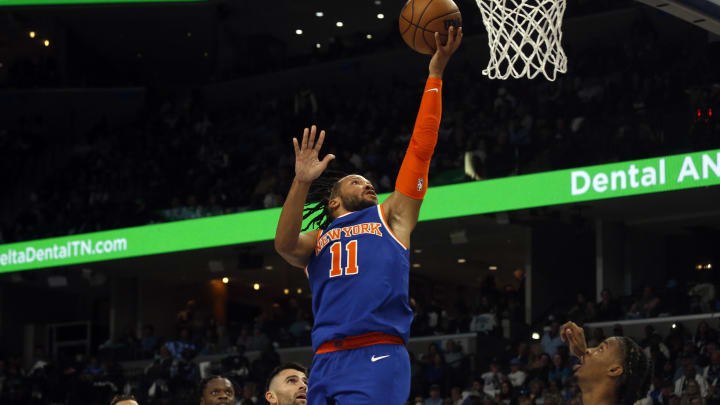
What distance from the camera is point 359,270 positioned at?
4.45 metres

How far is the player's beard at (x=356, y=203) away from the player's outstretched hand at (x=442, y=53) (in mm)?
619

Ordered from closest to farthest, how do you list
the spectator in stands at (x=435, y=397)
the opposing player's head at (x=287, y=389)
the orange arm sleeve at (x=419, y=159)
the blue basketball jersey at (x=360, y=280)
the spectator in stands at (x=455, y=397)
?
1. the blue basketball jersey at (x=360, y=280)
2. the orange arm sleeve at (x=419, y=159)
3. the opposing player's head at (x=287, y=389)
4. the spectator in stands at (x=455, y=397)
5. the spectator in stands at (x=435, y=397)

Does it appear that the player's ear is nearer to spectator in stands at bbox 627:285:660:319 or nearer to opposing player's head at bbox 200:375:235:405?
opposing player's head at bbox 200:375:235:405

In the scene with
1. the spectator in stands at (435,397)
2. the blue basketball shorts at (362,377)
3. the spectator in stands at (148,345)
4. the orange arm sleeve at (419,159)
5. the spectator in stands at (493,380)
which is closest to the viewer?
the blue basketball shorts at (362,377)

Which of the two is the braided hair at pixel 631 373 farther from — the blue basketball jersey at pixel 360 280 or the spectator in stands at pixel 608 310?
the spectator in stands at pixel 608 310

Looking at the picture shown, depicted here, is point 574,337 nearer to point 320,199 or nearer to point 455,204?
point 320,199

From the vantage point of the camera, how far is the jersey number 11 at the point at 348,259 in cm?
447

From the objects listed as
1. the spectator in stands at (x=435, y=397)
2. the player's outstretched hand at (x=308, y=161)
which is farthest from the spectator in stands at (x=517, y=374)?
the player's outstretched hand at (x=308, y=161)

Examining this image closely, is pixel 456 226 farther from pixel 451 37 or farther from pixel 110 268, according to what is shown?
pixel 451 37

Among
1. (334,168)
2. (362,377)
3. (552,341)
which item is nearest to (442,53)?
(362,377)

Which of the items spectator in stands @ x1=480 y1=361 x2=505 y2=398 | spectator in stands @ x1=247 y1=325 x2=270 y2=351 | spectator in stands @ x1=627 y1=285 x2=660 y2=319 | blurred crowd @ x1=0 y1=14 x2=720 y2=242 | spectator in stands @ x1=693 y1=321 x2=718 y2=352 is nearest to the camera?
spectator in stands @ x1=693 y1=321 x2=718 y2=352

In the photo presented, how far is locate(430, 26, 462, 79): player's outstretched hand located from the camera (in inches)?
190

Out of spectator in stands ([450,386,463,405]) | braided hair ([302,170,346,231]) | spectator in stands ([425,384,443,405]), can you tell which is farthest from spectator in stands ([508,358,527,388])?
braided hair ([302,170,346,231])

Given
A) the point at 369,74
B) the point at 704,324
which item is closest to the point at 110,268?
the point at 369,74
